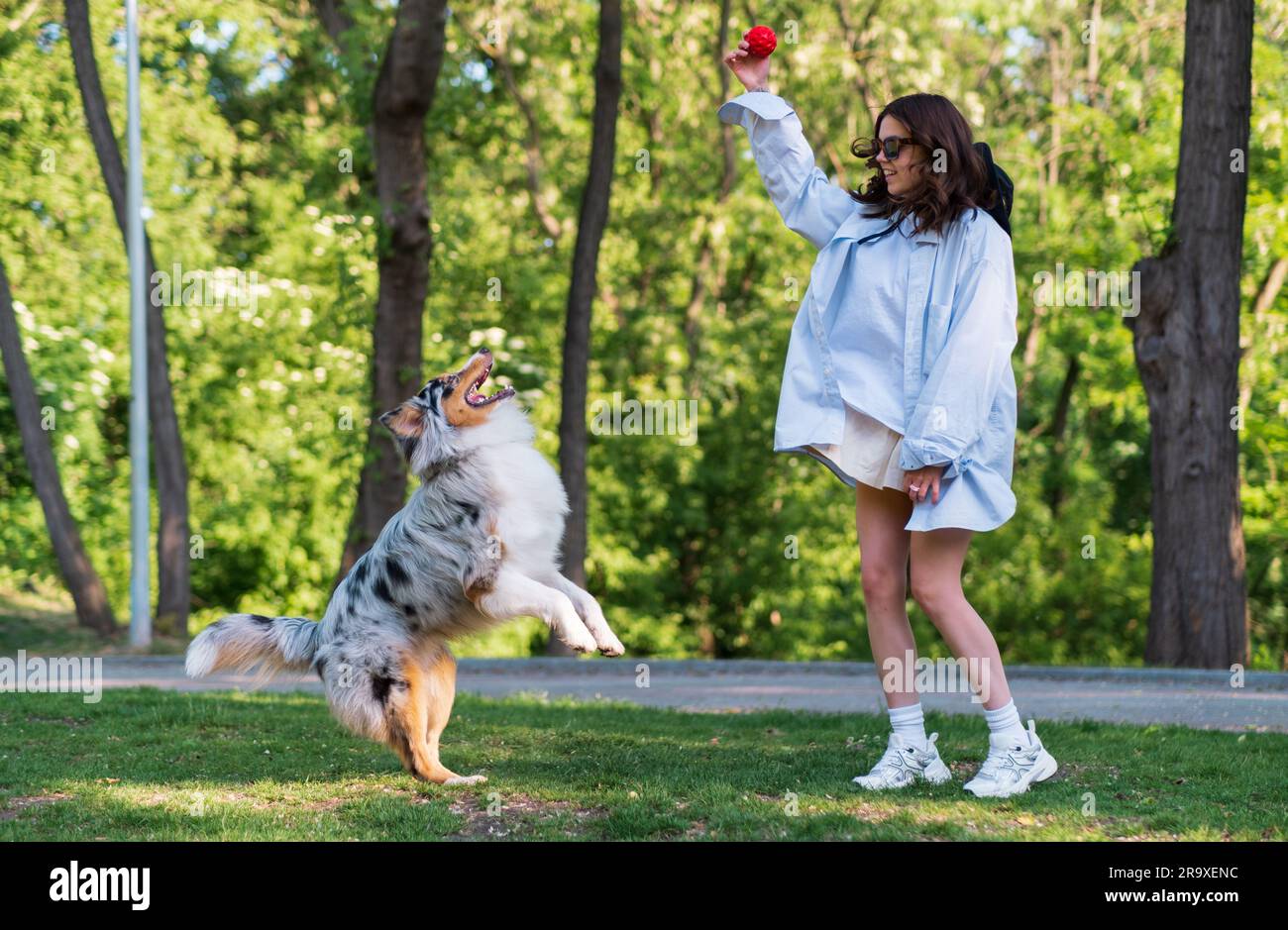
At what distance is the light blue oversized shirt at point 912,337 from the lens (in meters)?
4.61

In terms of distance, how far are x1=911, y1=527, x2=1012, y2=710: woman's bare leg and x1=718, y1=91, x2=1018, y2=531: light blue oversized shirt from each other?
0.15 meters

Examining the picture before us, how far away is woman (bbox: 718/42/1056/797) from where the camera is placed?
4.63 m

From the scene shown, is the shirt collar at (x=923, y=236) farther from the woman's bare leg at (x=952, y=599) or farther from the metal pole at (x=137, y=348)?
the metal pole at (x=137, y=348)

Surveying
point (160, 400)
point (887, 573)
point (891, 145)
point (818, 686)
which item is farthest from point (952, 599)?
point (160, 400)

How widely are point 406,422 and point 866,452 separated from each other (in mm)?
1889

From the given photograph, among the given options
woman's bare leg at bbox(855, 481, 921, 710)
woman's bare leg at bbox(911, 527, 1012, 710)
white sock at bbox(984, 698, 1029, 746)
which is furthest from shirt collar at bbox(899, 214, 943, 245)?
white sock at bbox(984, 698, 1029, 746)

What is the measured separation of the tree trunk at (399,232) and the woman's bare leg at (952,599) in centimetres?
827

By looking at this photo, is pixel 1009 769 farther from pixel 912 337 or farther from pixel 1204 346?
pixel 1204 346

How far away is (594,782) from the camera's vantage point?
525 cm

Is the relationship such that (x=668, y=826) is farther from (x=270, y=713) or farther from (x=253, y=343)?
(x=253, y=343)

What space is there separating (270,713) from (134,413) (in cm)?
750

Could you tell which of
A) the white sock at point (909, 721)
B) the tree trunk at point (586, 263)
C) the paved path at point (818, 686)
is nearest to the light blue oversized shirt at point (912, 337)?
the white sock at point (909, 721)
